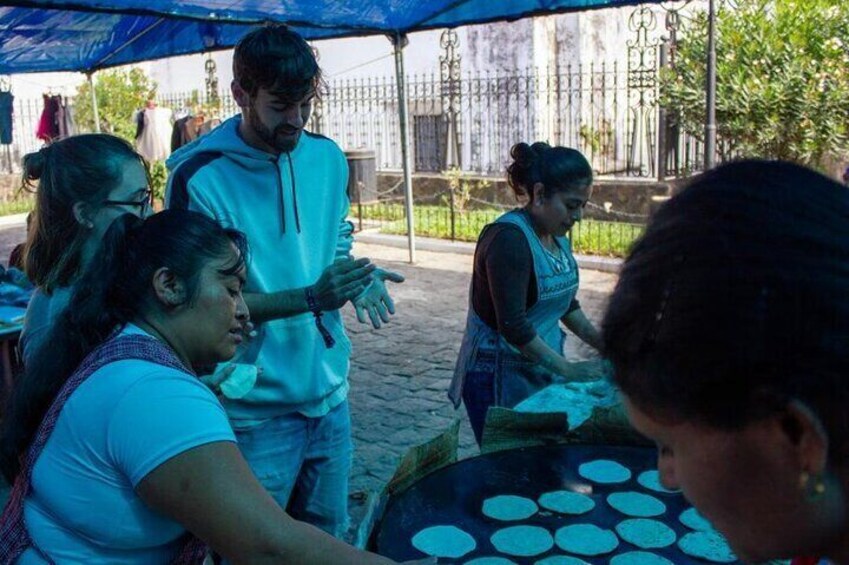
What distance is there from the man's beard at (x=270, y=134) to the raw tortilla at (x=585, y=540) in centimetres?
136

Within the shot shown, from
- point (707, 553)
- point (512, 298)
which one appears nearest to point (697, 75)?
point (512, 298)

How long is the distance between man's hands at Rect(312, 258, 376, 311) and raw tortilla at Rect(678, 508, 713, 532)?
1085 millimetres

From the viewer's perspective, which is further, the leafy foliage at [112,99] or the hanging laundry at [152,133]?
the leafy foliage at [112,99]

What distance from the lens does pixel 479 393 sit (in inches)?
120

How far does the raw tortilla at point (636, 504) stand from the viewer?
2203mm

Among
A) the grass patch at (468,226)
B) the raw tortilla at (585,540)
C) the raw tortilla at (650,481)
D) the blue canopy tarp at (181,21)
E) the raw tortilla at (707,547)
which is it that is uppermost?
the blue canopy tarp at (181,21)

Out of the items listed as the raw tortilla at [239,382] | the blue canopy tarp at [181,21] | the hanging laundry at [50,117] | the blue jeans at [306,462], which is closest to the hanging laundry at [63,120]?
the hanging laundry at [50,117]

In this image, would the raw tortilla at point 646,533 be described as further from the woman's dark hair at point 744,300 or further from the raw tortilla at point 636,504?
the woman's dark hair at point 744,300

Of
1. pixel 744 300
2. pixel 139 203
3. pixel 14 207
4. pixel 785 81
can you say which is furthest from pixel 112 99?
pixel 744 300

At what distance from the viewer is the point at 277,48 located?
242 cm

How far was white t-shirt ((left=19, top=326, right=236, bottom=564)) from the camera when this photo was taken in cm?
140

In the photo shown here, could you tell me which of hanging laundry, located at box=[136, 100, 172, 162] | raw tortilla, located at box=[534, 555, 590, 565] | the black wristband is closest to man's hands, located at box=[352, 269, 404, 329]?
the black wristband

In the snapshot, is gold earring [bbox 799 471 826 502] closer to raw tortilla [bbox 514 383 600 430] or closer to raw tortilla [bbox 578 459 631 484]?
raw tortilla [bbox 578 459 631 484]

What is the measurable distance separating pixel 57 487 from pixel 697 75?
916cm
